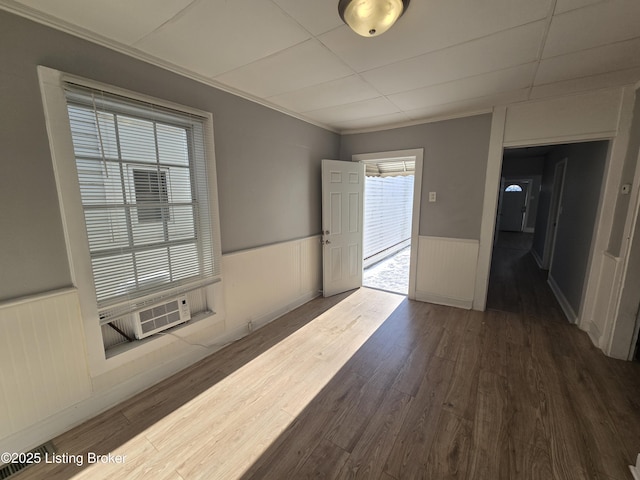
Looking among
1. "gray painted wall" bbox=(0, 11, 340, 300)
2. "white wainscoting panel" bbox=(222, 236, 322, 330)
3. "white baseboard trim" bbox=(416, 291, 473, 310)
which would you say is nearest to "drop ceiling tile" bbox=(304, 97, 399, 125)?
"gray painted wall" bbox=(0, 11, 340, 300)

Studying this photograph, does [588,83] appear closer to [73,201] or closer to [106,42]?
[106,42]

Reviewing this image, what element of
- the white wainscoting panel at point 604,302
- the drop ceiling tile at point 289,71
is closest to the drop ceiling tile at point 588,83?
the white wainscoting panel at point 604,302

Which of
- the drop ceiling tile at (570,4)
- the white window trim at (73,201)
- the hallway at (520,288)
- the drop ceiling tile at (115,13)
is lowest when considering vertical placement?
the hallway at (520,288)

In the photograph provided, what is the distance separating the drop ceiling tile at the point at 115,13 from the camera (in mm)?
1302

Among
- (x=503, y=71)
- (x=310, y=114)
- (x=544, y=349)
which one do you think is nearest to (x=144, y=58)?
(x=310, y=114)

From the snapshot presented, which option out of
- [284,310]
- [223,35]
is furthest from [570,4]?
[284,310]

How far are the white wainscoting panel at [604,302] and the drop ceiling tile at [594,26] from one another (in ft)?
5.84

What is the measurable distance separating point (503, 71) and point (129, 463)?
363 cm

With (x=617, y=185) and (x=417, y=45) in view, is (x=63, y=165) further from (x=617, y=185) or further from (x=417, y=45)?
(x=617, y=185)

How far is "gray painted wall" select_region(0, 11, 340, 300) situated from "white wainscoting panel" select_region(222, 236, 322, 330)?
21 cm

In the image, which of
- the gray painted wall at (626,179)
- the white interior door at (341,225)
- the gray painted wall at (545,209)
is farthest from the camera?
the gray painted wall at (545,209)

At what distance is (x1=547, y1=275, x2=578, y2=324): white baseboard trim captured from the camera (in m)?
2.96

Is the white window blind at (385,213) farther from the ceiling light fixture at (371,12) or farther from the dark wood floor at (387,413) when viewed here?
the ceiling light fixture at (371,12)

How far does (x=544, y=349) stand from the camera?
2418 mm
